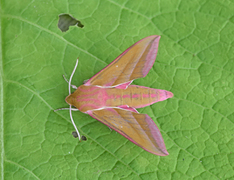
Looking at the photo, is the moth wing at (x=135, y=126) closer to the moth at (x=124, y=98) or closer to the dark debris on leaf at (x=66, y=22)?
the moth at (x=124, y=98)

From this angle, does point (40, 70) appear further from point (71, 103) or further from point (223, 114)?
point (223, 114)

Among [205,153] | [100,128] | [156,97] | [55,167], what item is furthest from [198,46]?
[55,167]

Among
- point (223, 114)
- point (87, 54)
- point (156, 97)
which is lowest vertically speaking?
point (223, 114)

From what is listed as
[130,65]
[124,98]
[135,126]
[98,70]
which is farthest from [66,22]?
[135,126]

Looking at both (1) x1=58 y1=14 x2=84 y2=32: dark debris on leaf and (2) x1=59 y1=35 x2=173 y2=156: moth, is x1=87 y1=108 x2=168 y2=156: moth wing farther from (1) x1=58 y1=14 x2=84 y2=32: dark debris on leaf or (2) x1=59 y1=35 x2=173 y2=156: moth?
(1) x1=58 y1=14 x2=84 y2=32: dark debris on leaf

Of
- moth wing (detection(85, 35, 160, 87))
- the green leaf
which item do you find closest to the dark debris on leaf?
the green leaf

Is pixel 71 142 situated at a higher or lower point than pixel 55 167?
higher
